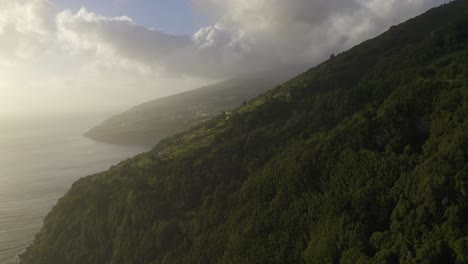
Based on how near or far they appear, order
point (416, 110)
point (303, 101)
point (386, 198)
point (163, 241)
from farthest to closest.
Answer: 1. point (303, 101)
2. point (163, 241)
3. point (416, 110)
4. point (386, 198)

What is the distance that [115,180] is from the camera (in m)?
72.4

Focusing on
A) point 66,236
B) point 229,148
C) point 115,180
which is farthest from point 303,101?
point 66,236

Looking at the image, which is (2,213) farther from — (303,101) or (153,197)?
(303,101)

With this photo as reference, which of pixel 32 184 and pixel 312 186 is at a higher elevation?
pixel 32 184

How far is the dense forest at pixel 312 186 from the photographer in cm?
2872

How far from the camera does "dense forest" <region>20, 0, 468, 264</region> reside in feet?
94.2

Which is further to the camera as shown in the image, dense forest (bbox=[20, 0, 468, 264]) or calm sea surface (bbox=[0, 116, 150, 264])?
calm sea surface (bbox=[0, 116, 150, 264])

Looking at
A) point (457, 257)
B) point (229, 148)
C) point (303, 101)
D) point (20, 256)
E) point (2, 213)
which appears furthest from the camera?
point (2, 213)

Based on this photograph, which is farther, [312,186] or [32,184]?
[32,184]

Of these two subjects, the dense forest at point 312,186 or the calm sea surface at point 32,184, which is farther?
the calm sea surface at point 32,184

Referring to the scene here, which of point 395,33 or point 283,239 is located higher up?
point 395,33

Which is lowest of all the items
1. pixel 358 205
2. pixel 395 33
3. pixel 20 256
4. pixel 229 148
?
pixel 20 256

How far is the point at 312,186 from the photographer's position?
40.5 m

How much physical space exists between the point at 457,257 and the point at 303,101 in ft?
184
